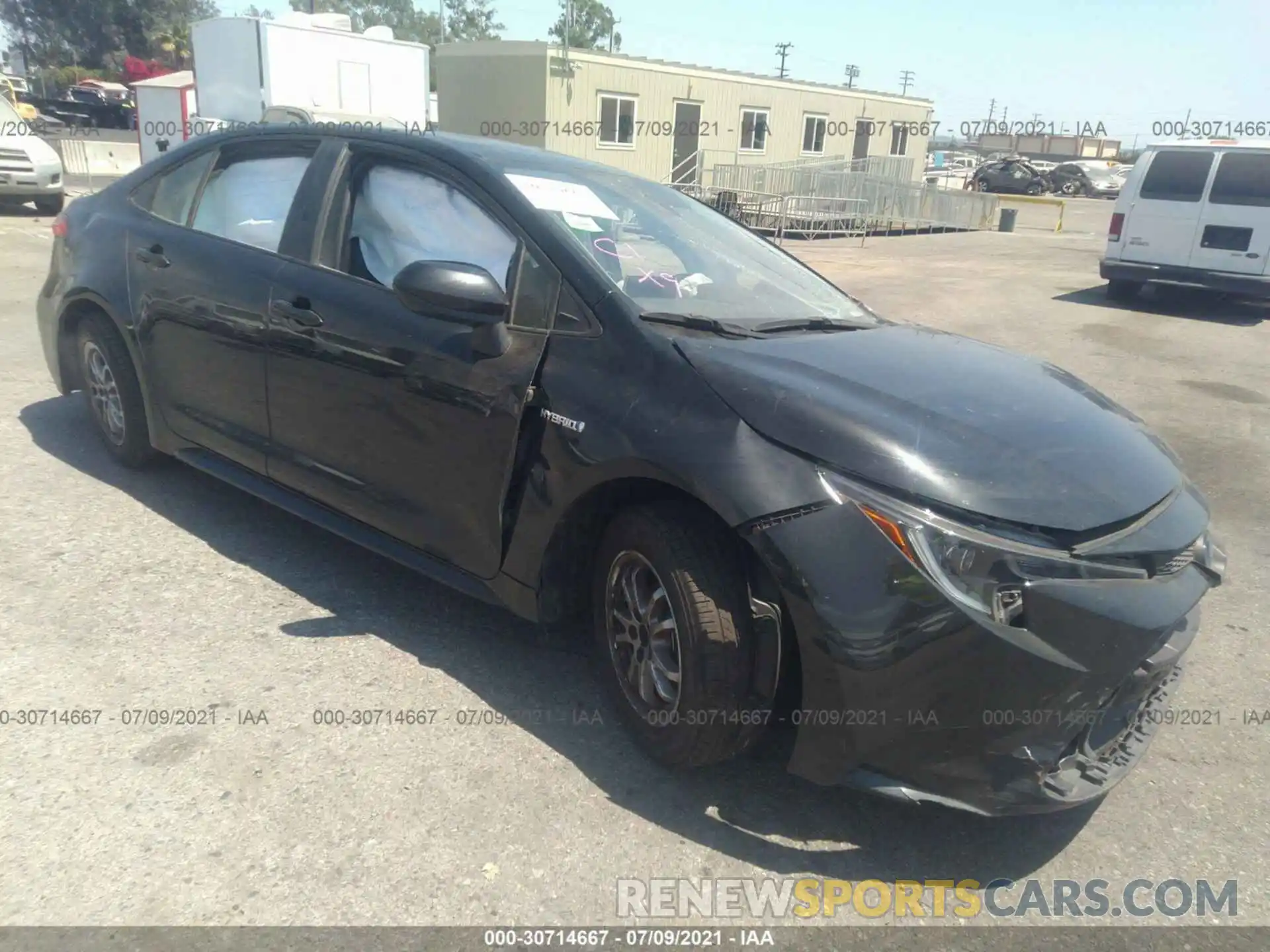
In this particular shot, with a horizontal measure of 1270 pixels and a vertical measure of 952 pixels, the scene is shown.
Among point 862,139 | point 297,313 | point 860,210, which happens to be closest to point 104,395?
point 297,313

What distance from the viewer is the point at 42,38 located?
199 feet

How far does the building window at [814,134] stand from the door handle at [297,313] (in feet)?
91.4

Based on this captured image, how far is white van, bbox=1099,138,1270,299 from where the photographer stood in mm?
11508

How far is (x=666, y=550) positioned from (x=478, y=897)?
972 millimetres

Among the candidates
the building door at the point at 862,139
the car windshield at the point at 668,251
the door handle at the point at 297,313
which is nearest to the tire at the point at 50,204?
the door handle at the point at 297,313

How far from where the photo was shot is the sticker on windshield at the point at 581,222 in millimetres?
3205

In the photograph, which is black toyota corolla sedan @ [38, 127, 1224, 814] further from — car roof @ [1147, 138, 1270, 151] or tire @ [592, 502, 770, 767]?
car roof @ [1147, 138, 1270, 151]

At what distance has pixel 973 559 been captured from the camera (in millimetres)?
2299

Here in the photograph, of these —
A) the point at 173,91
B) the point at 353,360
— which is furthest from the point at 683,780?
the point at 173,91

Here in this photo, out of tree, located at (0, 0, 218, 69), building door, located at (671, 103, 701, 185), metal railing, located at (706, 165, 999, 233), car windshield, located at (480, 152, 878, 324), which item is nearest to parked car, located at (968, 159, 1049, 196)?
metal railing, located at (706, 165, 999, 233)

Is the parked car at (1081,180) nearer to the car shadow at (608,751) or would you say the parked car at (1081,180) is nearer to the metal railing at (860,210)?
the metal railing at (860,210)

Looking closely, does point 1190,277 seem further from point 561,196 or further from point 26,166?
point 26,166

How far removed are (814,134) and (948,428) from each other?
29.4 meters

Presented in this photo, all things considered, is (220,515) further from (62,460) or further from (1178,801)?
(1178,801)
